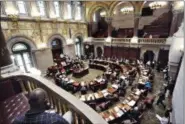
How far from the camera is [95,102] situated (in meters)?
8.26

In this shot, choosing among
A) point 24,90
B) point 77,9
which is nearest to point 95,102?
point 24,90

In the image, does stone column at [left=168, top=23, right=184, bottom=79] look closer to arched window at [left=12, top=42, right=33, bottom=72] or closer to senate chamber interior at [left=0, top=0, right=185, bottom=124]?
senate chamber interior at [left=0, top=0, right=185, bottom=124]

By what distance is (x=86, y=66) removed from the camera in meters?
15.7

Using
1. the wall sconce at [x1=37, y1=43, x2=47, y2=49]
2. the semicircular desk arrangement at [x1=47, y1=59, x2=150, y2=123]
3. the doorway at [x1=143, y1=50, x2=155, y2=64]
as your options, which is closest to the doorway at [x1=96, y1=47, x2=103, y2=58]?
the doorway at [x1=143, y1=50, x2=155, y2=64]

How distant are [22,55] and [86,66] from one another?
7.15 metres

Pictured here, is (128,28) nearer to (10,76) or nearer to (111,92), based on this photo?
(111,92)

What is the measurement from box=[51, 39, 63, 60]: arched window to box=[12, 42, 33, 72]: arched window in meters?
3.40

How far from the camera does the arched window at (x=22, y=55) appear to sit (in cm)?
1274

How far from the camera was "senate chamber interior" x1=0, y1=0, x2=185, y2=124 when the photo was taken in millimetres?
2732

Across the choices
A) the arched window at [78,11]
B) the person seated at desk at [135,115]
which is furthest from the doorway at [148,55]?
the person seated at desk at [135,115]

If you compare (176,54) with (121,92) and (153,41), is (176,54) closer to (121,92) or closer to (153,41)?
(121,92)

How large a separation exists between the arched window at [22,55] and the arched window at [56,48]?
11.1 ft

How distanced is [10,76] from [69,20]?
14973 millimetres

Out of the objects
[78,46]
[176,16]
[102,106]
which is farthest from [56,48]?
[176,16]
